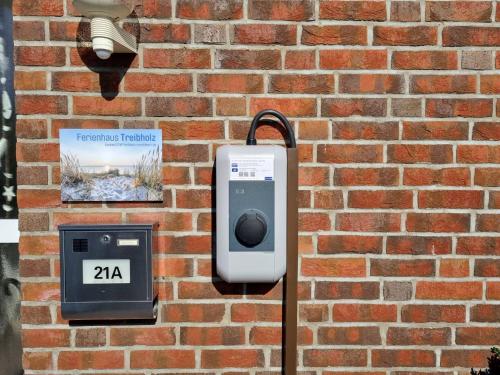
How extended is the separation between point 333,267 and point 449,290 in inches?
21.6

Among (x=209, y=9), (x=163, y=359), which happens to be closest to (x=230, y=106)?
(x=209, y=9)

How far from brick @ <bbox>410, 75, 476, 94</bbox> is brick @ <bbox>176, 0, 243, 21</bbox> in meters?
0.84

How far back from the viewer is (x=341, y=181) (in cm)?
184

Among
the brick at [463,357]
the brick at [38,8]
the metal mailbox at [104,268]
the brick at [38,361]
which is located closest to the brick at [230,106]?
the metal mailbox at [104,268]

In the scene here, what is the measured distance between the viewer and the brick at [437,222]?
1853 mm

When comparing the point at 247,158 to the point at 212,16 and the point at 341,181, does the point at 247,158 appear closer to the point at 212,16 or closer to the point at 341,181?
the point at 341,181

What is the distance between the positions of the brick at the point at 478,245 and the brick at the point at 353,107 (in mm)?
698

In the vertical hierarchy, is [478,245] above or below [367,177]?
below

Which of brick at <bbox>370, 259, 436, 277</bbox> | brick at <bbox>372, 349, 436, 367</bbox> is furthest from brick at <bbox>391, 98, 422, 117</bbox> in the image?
Answer: brick at <bbox>372, 349, 436, 367</bbox>

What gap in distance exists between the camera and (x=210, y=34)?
179 cm

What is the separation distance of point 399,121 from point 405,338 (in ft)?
3.28

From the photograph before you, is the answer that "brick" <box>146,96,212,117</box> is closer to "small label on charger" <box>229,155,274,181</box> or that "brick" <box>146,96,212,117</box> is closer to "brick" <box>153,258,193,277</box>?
"small label on charger" <box>229,155,274,181</box>

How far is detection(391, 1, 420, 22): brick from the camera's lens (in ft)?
5.89

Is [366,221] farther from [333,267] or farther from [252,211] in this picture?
[252,211]
